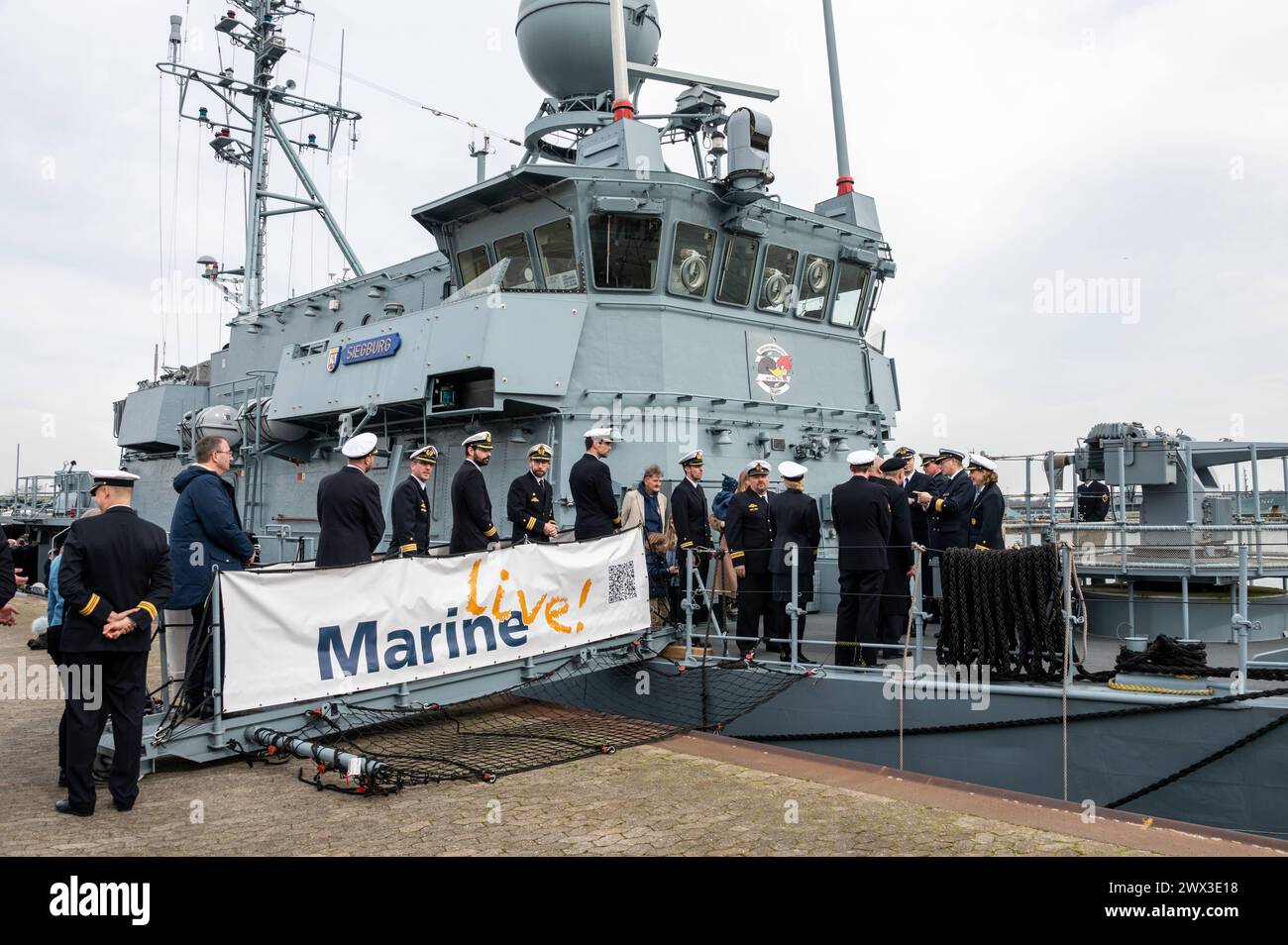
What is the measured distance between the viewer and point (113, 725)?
4562mm

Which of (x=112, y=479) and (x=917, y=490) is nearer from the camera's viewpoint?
(x=112, y=479)

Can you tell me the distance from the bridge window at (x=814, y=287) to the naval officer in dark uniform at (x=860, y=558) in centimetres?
437

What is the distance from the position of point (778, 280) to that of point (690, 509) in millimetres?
3938

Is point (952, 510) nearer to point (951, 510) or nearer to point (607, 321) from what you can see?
point (951, 510)

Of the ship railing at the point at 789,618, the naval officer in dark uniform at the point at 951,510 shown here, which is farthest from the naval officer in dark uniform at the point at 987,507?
the ship railing at the point at 789,618

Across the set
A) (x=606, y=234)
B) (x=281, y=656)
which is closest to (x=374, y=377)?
(x=606, y=234)

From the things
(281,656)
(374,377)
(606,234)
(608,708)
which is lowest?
(608,708)

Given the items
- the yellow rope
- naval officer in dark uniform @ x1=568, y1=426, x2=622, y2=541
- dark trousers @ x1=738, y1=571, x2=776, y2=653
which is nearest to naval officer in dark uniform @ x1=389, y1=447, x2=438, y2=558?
naval officer in dark uniform @ x1=568, y1=426, x2=622, y2=541

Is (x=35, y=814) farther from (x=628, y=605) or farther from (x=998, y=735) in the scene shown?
(x=998, y=735)

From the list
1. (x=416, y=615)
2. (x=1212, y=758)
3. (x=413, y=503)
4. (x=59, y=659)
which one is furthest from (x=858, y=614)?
(x=59, y=659)

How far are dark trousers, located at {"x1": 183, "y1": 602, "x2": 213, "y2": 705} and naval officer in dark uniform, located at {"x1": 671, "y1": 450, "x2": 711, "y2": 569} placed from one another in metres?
3.46

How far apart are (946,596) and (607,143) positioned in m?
6.11

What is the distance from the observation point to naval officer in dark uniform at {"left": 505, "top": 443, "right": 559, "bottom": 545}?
730 centimetres

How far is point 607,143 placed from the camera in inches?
384
